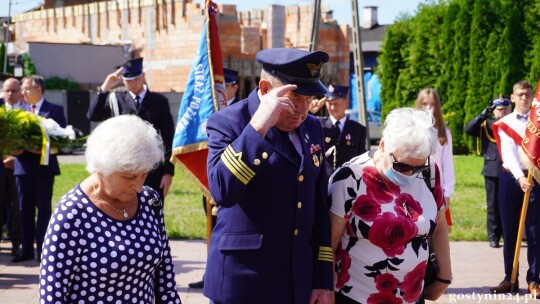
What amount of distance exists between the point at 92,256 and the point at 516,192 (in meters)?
5.50

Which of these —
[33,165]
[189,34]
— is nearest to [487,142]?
[33,165]

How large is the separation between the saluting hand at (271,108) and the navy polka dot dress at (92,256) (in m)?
0.66

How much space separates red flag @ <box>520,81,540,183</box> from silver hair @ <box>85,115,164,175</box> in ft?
15.2

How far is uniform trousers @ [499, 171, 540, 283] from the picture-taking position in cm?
755

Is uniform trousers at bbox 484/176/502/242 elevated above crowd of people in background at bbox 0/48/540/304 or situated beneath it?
situated beneath

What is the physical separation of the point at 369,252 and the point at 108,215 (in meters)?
1.27

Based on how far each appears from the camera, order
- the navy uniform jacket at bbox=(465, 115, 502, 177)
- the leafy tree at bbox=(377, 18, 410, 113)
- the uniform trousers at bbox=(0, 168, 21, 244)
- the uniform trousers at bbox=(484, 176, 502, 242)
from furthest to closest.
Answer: the leafy tree at bbox=(377, 18, 410, 113) → the uniform trousers at bbox=(484, 176, 502, 242) → the navy uniform jacket at bbox=(465, 115, 502, 177) → the uniform trousers at bbox=(0, 168, 21, 244)

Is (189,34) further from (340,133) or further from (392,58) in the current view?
(340,133)

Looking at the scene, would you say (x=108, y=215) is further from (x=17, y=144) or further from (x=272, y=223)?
(x=17, y=144)

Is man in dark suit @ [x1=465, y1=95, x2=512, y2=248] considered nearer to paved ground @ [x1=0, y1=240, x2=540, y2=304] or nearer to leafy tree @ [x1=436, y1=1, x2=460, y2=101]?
paved ground @ [x1=0, y1=240, x2=540, y2=304]

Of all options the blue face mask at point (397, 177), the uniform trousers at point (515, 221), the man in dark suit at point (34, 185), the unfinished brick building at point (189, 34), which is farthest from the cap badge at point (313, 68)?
the unfinished brick building at point (189, 34)

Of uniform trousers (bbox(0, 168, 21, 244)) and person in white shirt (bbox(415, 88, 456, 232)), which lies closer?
person in white shirt (bbox(415, 88, 456, 232))

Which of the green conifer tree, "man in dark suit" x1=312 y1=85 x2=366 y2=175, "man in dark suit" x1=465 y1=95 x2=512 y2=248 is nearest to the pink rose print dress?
"man in dark suit" x1=312 y1=85 x2=366 y2=175

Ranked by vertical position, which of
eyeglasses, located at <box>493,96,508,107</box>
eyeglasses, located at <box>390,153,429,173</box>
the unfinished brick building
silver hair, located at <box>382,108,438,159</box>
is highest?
the unfinished brick building
